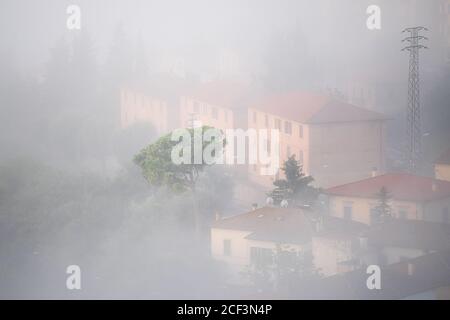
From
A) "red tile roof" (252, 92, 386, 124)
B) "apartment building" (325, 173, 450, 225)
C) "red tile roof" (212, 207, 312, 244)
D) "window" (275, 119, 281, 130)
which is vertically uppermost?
"red tile roof" (252, 92, 386, 124)

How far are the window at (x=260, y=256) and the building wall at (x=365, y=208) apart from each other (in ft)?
8.38

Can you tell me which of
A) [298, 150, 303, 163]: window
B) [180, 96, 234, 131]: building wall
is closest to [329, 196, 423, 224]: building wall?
[298, 150, 303, 163]: window

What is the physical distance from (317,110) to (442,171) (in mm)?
3014

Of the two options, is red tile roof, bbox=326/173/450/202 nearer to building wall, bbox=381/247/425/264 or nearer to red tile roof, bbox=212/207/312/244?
building wall, bbox=381/247/425/264

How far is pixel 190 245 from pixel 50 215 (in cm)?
348

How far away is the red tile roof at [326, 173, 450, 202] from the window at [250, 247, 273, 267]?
2787mm

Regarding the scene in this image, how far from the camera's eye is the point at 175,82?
74.7 ft

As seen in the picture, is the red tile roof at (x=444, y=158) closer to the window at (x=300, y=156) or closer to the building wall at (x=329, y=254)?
the window at (x=300, y=156)

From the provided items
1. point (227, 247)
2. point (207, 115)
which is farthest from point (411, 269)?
point (207, 115)

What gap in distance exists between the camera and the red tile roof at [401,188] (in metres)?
13.7

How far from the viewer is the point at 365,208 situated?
13.9 meters

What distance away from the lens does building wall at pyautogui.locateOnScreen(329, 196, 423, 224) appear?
44.3ft

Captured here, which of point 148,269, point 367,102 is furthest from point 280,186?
point 367,102

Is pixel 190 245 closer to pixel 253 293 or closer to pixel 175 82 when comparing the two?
pixel 253 293
